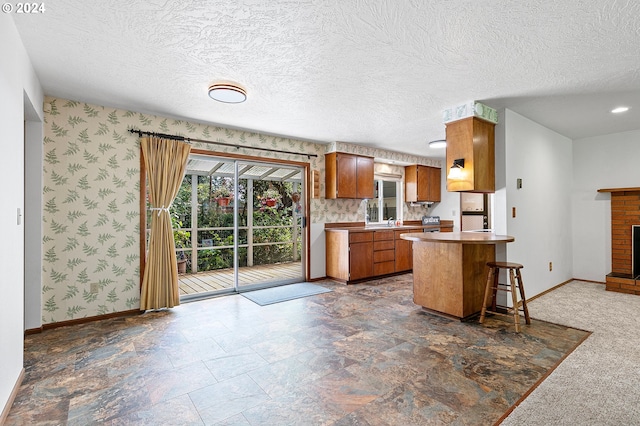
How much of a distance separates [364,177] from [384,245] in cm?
134

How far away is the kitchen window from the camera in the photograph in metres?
6.84

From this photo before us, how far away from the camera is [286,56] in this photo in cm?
248

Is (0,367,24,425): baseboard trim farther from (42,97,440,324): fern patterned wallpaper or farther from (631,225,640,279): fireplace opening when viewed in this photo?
(631,225,640,279): fireplace opening

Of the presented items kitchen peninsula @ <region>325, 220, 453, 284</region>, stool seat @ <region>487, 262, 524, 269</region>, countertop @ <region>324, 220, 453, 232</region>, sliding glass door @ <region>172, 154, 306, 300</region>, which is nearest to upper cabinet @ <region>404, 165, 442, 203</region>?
countertop @ <region>324, 220, 453, 232</region>

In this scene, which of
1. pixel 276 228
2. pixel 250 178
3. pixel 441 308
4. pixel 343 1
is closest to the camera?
pixel 343 1

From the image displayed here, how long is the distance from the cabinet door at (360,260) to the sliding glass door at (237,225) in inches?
35.0

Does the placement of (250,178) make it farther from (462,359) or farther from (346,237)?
(462,359)

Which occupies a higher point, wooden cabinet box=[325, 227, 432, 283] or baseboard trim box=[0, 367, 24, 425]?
wooden cabinet box=[325, 227, 432, 283]

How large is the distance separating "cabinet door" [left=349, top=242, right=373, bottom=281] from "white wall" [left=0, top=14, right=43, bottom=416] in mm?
4026

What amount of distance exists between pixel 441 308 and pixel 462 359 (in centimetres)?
106

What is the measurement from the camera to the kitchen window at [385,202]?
6.84 metres

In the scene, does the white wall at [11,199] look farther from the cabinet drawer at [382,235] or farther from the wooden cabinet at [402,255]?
the wooden cabinet at [402,255]

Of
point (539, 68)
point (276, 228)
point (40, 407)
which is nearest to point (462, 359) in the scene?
point (539, 68)

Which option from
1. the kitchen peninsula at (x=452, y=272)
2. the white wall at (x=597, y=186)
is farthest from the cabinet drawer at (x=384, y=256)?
the white wall at (x=597, y=186)
